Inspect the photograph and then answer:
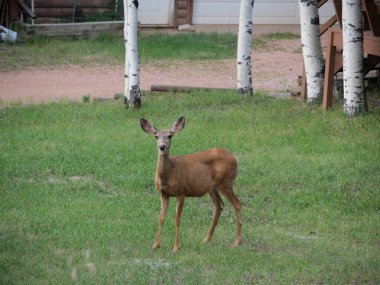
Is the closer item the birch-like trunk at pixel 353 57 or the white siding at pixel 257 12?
the birch-like trunk at pixel 353 57

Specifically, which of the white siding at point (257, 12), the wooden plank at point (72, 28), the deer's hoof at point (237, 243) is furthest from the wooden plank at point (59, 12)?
the deer's hoof at point (237, 243)

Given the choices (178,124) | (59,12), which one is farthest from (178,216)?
(59,12)

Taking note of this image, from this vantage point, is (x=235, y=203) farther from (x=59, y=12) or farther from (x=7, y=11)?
(x=59, y=12)

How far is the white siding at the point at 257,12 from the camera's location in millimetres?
27672

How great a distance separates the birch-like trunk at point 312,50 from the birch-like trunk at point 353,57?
143 centimetres

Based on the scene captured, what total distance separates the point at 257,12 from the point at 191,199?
696 inches

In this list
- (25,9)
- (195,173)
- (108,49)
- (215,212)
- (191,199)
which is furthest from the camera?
(25,9)

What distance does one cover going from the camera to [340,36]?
15055 mm

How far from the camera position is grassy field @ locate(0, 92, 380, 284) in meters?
8.50

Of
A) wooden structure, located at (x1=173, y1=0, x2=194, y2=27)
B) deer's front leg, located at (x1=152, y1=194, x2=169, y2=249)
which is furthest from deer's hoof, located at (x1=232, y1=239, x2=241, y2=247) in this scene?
wooden structure, located at (x1=173, y1=0, x2=194, y2=27)

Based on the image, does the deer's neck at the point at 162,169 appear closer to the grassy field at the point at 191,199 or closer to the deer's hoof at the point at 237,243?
the grassy field at the point at 191,199

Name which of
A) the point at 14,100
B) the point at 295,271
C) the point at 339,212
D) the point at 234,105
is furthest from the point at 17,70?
the point at 295,271

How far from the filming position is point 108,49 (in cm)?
2333

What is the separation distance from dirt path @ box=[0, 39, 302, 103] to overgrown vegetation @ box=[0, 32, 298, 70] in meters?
0.67
